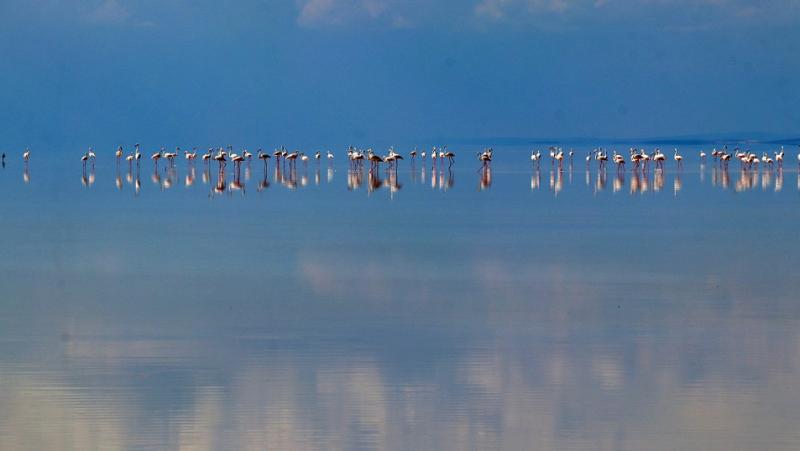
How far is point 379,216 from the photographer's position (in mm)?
18344

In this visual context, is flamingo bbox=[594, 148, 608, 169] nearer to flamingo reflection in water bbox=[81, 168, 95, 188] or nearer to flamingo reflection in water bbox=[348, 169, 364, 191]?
flamingo reflection in water bbox=[348, 169, 364, 191]

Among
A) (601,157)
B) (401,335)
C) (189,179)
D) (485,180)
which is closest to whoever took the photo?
(401,335)

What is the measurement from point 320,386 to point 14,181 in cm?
2520

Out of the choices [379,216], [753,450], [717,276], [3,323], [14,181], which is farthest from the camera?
[14,181]

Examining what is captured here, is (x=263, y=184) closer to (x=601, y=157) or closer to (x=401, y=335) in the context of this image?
(x=601, y=157)

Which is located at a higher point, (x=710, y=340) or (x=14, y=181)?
(x=14, y=181)

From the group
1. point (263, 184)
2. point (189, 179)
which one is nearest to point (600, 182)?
point (263, 184)

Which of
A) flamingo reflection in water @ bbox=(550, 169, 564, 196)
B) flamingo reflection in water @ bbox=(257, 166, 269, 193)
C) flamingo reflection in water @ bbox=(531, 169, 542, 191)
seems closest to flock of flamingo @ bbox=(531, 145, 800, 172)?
flamingo reflection in water @ bbox=(550, 169, 564, 196)

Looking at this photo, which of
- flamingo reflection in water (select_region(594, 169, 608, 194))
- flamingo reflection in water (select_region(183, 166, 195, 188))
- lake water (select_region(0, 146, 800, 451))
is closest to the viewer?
lake water (select_region(0, 146, 800, 451))

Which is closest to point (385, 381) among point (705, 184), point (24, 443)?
point (24, 443)

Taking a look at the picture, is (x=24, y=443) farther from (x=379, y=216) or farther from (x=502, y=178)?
(x=502, y=178)

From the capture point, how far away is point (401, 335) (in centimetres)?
809

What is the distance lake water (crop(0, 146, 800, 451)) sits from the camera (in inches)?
236

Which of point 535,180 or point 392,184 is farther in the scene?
point 535,180
